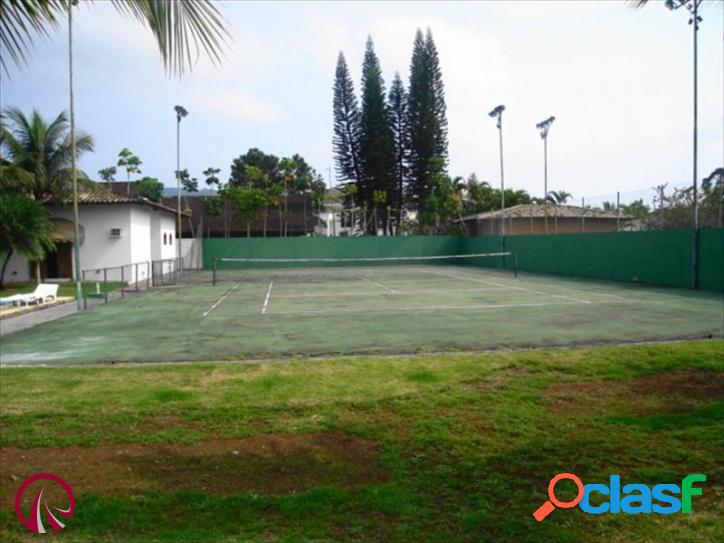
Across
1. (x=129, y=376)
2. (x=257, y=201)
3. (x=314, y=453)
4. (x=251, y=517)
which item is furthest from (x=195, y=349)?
(x=257, y=201)

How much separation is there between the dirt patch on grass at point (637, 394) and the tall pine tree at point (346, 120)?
45.2 m

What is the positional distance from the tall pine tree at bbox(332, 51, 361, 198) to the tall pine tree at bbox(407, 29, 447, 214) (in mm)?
4259

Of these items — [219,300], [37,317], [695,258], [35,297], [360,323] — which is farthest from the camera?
[695,258]

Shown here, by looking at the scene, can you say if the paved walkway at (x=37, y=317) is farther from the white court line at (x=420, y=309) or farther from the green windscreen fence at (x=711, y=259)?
the green windscreen fence at (x=711, y=259)

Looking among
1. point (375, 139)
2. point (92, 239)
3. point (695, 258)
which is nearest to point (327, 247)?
point (375, 139)

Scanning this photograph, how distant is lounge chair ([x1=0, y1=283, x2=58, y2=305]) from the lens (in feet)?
55.9

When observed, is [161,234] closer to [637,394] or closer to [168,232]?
[168,232]

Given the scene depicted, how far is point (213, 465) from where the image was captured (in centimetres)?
462

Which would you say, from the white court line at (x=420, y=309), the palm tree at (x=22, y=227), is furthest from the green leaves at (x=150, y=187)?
the white court line at (x=420, y=309)

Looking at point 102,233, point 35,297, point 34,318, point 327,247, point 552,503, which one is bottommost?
point 34,318

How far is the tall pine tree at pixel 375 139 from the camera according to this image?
4981cm

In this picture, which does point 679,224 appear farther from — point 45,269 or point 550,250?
point 45,269

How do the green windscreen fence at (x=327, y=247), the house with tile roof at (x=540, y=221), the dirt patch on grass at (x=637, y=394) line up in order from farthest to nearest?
1. the green windscreen fence at (x=327, y=247)
2. the house with tile roof at (x=540, y=221)
3. the dirt patch on grass at (x=637, y=394)

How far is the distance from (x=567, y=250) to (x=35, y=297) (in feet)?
70.5
